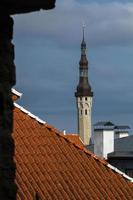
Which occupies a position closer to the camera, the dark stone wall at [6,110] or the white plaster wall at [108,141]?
the dark stone wall at [6,110]

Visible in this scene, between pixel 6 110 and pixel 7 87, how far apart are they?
190 mm

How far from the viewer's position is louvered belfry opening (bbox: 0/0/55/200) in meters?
6.83

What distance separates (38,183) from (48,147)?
2.24 m

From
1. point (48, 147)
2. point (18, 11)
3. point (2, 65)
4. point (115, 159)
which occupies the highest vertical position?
point (115, 159)

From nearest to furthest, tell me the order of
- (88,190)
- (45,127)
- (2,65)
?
(2,65)
(88,190)
(45,127)

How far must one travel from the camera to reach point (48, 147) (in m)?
20.8

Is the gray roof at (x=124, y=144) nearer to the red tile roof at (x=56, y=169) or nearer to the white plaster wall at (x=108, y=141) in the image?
the white plaster wall at (x=108, y=141)

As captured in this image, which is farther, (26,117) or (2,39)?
(26,117)

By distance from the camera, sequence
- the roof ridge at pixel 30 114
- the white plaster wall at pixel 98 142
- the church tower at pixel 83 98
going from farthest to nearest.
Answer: the church tower at pixel 83 98 → the white plaster wall at pixel 98 142 → the roof ridge at pixel 30 114

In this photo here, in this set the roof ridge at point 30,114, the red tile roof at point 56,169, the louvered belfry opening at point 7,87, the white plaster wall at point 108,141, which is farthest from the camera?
the white plaster wall at point 108,141

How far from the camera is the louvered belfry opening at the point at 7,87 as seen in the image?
6.83 meters

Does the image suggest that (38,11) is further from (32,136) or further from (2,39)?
(32,136)

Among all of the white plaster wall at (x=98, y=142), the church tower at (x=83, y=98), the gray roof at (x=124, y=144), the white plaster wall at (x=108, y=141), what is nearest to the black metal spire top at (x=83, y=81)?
the church tower at (x=83, y=98)

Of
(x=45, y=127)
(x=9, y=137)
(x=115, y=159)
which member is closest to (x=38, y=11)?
(x=9, y=137)
